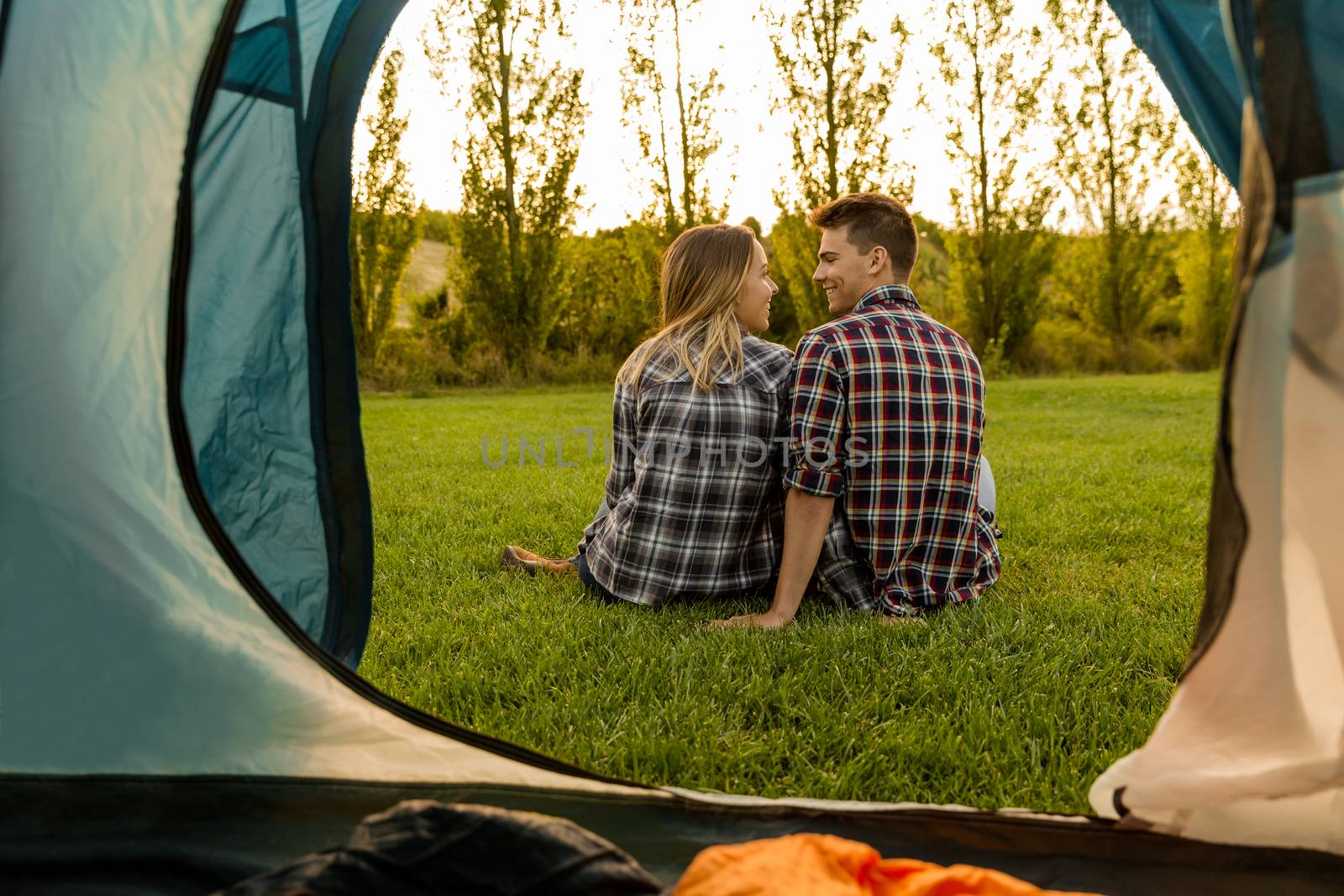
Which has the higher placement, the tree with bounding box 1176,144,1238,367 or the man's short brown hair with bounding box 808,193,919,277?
the tree with bounding box 1176,144,1238,367

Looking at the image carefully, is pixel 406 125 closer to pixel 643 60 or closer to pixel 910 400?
pixel 643 60

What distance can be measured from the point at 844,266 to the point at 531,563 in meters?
1.41

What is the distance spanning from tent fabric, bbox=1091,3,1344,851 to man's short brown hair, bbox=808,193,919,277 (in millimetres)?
1540

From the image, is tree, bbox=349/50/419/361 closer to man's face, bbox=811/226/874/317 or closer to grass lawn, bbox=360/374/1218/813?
grass lawn, bbox=360/374/1218/813

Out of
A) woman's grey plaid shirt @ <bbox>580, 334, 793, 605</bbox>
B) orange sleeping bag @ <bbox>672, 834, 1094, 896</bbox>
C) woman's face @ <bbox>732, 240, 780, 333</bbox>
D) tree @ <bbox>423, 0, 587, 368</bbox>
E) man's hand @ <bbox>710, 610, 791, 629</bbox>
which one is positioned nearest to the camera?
orange sleeping bag @ <bbox>672, 834, 1094, 896</bbox>

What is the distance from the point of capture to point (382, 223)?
12938 mm

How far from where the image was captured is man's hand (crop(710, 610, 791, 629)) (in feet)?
7.98

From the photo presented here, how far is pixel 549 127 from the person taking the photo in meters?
12.9

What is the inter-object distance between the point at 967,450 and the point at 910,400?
223 millimetres

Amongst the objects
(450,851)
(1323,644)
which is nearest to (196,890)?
(450,851)

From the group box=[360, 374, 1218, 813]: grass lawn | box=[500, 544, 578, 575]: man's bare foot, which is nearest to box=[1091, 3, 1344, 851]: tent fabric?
box=[360, 374, 1218, 813]: grass lawn

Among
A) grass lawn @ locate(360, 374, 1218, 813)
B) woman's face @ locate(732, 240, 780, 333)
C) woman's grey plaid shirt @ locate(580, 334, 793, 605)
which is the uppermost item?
woman's face @ locate(732, 240, 780, 333)

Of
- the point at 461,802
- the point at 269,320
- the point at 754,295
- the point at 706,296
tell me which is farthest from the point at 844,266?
the point at 461,802

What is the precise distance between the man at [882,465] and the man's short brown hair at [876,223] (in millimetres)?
216
